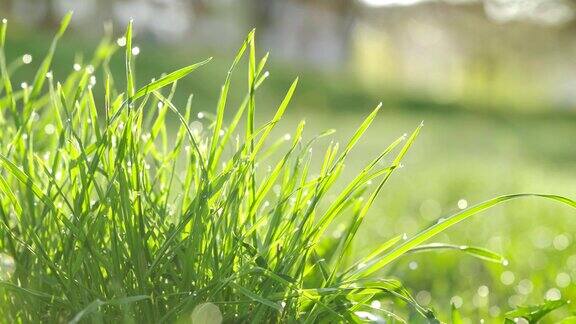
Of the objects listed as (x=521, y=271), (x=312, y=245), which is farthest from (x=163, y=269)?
(x=521, y=271)

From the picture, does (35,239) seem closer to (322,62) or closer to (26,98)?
(26,98)

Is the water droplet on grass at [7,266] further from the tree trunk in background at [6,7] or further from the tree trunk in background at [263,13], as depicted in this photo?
the tree trunk in background at [263,13]

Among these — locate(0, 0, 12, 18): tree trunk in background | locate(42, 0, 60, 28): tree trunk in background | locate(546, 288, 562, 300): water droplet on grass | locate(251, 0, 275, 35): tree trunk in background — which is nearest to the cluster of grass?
locate(546, 288, 562, 300): water droplet on grass

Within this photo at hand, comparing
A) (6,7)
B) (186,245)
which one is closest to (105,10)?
(6,7)

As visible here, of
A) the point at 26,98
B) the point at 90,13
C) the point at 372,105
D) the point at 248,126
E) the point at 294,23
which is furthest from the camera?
the point at 294,23

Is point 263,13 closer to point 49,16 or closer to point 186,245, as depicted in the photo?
point 49,16

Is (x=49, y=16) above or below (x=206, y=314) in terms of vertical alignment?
below

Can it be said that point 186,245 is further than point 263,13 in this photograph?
No

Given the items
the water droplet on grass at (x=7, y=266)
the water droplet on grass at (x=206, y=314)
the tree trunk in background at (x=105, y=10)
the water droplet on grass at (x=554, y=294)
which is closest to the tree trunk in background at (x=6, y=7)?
the tree trunk in background at (x=105, y=10)

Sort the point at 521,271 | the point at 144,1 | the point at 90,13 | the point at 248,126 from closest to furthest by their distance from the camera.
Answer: the point at 248,126 → the point at 521,271 → the point at 90,13 → the point at 144,1

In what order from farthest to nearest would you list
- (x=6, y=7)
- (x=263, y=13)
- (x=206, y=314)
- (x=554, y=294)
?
(x=263, y=13), (x=6, y=7), (x=554, y=294), (x=206, y=314)

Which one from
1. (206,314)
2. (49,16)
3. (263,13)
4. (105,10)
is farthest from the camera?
(263,13)
